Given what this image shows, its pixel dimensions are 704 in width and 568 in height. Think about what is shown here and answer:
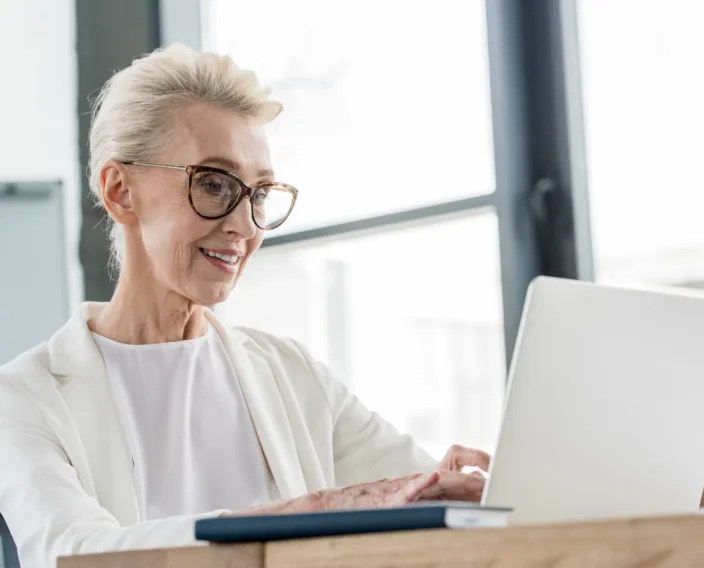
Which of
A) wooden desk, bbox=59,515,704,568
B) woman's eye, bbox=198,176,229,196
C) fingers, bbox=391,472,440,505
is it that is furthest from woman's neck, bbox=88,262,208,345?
wooden desk, bbox=59,515,704,568

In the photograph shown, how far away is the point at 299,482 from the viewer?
207 cm

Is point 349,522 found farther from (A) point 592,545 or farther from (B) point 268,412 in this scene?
(B) point 268,412

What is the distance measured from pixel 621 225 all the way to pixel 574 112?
324 mm

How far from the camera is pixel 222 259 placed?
6.98ft

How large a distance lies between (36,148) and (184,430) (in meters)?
1.63

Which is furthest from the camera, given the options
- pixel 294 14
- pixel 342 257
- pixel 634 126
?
pixel 294 14

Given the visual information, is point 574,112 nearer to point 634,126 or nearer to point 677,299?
point 634,126

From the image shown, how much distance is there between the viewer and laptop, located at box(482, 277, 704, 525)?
1090 millimetres

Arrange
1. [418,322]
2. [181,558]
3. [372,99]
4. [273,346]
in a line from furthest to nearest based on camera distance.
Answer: [372,99] < [418,322] < [273,346] < [181,558]

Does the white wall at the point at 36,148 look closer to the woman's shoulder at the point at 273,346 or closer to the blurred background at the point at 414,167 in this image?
the blurred background at the point at 414,167

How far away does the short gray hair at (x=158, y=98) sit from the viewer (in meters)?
2.14

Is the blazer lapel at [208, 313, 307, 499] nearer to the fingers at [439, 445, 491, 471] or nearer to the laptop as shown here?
the fingers at [439, 445, 491, 471]

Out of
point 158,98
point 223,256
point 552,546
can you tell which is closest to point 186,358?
point 223,256

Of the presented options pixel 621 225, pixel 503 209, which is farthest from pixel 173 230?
pixel 621 225
